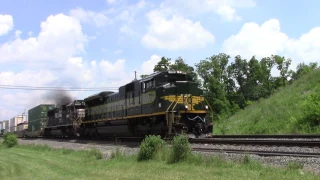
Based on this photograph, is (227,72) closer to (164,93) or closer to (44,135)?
(44,135)

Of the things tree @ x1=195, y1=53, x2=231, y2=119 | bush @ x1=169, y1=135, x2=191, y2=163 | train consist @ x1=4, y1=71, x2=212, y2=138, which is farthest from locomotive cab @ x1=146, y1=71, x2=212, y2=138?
tree @ x1=195, y1=53, x2=231, y2=119

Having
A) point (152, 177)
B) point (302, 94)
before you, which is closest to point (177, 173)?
point (152, 177)

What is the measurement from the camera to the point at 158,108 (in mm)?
17578

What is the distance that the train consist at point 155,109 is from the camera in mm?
17203

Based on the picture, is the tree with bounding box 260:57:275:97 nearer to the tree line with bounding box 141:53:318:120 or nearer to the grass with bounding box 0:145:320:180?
the tree line with bounding box 141:53:318:120

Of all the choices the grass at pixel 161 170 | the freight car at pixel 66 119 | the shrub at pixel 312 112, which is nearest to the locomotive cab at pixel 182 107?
the grass at pixel 161 170

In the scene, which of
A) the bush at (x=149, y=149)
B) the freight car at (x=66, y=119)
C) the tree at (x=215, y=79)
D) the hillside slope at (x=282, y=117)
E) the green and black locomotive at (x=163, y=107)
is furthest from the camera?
the tree at (x=215, y=79)

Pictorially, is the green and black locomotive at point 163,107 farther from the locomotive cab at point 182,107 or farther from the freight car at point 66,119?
the freight car at point 66,119

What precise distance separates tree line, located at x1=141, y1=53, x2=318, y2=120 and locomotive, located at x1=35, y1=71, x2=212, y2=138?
39.6 m

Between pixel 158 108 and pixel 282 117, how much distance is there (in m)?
8.73

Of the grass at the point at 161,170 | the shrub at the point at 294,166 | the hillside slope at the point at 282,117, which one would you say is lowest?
the grass at the point at 161,170

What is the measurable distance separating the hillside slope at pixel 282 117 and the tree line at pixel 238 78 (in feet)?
117

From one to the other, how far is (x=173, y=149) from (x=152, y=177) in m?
2.46

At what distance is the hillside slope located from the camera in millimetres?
19922
